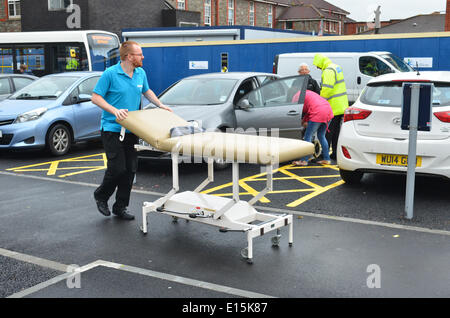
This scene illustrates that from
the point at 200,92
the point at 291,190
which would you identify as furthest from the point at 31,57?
the point at 291,190

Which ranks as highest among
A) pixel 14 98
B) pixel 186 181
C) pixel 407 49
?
pixel 407 49

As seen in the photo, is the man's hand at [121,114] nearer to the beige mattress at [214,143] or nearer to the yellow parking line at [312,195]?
the beige mattress at [214,143]

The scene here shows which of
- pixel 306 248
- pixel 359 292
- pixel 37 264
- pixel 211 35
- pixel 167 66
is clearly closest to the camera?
pixel 359 292

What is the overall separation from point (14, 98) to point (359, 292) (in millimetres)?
9808

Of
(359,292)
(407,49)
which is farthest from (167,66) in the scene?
(359,292)

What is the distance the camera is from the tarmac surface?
4285mm

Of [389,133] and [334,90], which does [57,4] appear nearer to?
[334,90]

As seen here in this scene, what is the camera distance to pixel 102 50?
21109 mm

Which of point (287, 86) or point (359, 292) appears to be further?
point (287, 86)

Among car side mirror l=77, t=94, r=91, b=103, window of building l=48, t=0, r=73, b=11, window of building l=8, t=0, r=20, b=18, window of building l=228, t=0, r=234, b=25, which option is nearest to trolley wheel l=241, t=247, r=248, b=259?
car side mirror l=77, t=94, r=91, b=103

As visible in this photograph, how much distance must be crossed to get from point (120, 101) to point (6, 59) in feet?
58.0

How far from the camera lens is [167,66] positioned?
73.1ft

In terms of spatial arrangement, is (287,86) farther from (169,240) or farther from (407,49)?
(407,49)

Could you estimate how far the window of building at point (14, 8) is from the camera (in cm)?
3828
